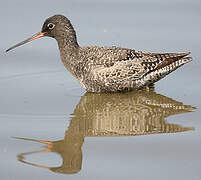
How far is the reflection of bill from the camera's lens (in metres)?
8.79

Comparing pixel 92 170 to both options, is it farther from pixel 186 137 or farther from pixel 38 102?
pixel 38 102

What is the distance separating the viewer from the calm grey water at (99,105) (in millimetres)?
8258

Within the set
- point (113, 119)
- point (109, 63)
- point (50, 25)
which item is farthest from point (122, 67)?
point (113, 119)

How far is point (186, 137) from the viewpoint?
30.2 ft

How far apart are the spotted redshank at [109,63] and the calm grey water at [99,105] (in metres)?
0.26

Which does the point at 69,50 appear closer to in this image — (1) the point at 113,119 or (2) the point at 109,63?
(2) the point at 109,63

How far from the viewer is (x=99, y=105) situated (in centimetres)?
1095

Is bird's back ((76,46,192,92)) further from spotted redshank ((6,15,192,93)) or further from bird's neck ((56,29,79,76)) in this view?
bird's neck ((56,29,79,76))

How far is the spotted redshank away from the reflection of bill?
0.74 ft

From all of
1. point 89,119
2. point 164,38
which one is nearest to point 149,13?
point 164,38

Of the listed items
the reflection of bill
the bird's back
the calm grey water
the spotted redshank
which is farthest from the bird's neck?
the reflection of bill

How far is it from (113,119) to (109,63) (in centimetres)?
187

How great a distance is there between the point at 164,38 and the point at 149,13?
1.17 meters

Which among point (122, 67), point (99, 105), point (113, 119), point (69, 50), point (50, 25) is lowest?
point (113, 119)
